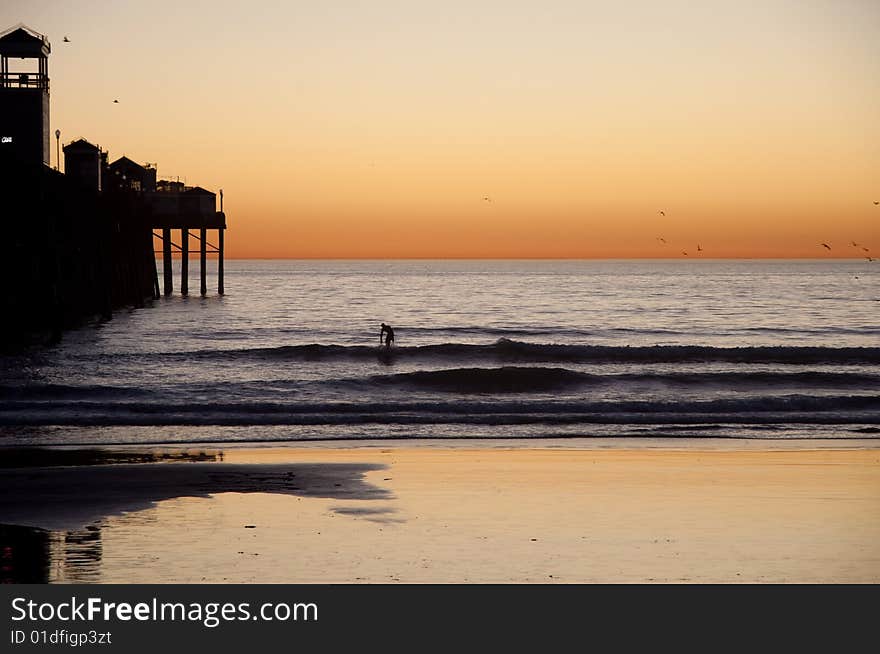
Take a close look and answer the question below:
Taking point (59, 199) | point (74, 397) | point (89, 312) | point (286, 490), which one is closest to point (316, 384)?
point (74, 397)

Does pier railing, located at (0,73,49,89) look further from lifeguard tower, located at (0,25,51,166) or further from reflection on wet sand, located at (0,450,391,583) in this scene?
reflection on wet sand, located at (0,450,391,583)

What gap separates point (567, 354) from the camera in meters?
39.2

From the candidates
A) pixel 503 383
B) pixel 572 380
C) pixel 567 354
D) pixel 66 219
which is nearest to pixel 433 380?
pixel 503 383

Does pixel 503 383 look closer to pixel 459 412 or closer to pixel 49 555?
pixel 459 412

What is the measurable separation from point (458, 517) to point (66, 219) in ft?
104

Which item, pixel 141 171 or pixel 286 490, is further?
pixel 141 171

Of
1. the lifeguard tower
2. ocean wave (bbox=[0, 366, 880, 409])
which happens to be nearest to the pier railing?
the lifeguard tower

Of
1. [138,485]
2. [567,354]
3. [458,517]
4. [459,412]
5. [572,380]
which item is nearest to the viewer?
[458,517]

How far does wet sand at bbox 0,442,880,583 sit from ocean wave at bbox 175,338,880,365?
70.0ft

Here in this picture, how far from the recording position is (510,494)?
12.9m

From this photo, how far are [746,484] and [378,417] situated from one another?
31.6ft
